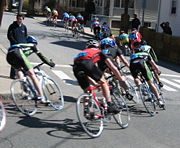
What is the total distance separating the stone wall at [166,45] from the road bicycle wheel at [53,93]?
1362 centimetres

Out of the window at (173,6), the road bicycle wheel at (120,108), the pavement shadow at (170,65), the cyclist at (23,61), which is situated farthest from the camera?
the window at (173,6)

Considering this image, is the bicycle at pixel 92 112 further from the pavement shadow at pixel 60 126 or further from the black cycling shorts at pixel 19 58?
the black cycling shorts at pixel 19 58

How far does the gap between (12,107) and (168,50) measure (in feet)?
49.4

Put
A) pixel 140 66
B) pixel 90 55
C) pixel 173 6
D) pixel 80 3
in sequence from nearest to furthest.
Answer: pixel 90 55 → pixel 140 66 → pixel 173 6 → pixel 80 3

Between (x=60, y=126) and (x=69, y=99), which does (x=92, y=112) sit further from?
(x=69, y=99)

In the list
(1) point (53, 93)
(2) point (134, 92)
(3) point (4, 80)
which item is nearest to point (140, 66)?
(2) point (134, 92)

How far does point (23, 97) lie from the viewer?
8.38 metres

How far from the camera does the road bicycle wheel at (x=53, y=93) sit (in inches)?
348

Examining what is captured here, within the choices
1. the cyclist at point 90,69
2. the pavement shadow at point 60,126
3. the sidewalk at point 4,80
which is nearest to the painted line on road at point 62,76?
the sidewalk at point 4,80

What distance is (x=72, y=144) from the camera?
684 centimetres

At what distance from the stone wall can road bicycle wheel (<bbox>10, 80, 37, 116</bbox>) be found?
14405 mm

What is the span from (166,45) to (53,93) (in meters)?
14.8

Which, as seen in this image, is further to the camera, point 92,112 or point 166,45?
point 166,45

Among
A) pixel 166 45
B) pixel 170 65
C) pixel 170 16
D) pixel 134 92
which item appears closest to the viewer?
pixel 134 92
